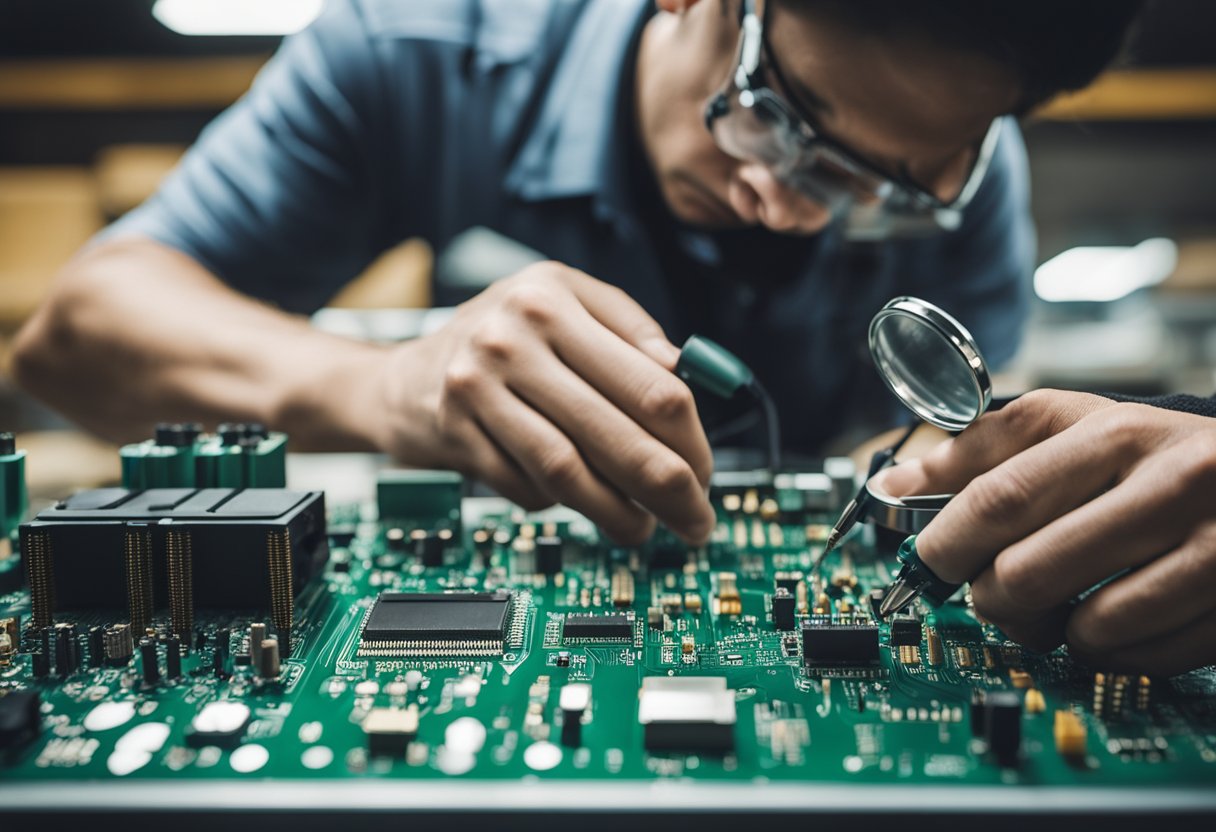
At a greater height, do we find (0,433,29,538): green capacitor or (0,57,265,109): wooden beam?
(0,57,265,109): wooden beam

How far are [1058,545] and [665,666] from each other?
0.50 m

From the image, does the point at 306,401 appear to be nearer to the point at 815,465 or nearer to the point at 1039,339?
the point at 815,465

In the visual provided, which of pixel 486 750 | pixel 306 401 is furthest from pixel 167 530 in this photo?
pixel 306 401

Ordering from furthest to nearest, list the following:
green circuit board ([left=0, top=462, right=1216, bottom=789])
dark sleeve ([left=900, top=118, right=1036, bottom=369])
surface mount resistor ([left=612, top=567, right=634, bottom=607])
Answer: dark sleeve ([left=900, top=118, right=1036, bottom=369]) < surface mount resistor ([left=612, top=567, right=634, bottom=607]) < green circuit board ([left=0, top=462, right=1216, bottom=789])

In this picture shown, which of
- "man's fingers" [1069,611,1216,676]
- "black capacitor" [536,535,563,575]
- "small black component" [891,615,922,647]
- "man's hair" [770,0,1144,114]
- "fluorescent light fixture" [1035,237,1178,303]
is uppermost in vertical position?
"fluorescent light fixture" [1035,237,1178,303]

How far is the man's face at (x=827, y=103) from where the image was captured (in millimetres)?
1497

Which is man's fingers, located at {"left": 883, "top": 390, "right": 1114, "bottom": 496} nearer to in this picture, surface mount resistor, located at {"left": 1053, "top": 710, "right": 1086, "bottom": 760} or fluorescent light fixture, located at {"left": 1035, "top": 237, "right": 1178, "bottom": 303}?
surface mount resistor, located at {"left": 1053, "top": 710, "right": 1086, "bottom": 760}

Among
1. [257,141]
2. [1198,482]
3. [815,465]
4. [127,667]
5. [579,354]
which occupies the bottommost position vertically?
[127,667]

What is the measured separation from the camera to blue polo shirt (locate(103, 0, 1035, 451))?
7.97 ft

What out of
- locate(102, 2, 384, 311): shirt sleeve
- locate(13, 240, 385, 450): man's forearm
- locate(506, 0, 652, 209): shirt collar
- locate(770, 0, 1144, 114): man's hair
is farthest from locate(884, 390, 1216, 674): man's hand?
locate(102, 2, 384, 311): shirt sleeve

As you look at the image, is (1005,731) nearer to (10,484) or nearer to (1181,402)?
(1181,402)

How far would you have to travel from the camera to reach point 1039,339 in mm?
5816

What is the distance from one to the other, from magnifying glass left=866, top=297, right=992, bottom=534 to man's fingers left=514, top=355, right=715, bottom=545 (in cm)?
28

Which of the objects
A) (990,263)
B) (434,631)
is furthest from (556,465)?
(990,263)
